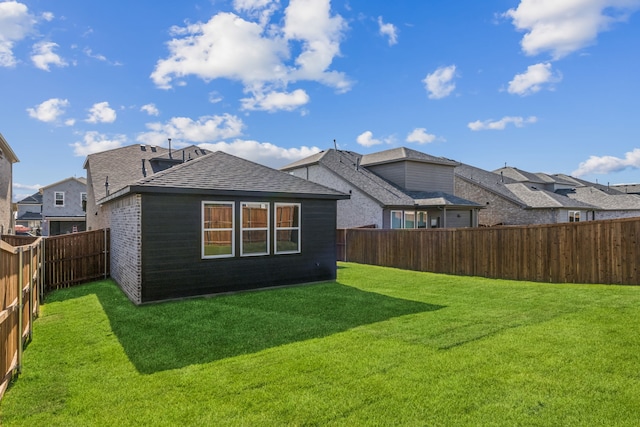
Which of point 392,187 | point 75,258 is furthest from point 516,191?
point 75,258

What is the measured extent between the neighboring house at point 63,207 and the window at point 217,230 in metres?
35.7

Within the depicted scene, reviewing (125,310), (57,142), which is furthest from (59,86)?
(125,310)

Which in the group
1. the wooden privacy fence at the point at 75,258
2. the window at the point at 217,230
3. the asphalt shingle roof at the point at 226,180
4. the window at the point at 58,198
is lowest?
the wooden privacy fence at the point at 75,258

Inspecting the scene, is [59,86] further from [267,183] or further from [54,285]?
[267,183]

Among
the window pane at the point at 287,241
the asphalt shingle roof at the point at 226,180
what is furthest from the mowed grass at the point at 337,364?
the asphalt shingle roof at the point at 226,180

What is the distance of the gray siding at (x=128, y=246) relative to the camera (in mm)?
8281

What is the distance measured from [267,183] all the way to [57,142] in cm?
1313

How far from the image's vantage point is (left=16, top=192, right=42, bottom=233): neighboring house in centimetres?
4781

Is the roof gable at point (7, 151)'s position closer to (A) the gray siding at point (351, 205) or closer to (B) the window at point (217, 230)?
(B) the window at point (217, 230)

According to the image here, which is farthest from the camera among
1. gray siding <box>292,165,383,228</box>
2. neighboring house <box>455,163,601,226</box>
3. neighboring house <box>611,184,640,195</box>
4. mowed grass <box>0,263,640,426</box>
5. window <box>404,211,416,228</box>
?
neighboring house <box>611,184,640,195</box>

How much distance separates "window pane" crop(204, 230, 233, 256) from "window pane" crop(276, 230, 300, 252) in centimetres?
→ 147

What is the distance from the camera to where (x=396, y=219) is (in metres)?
20.8

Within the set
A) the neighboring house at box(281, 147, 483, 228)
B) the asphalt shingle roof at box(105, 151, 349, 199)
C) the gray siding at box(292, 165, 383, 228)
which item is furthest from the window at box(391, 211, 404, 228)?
the asphalt shingle roof at box(105, 151, 349, 199)

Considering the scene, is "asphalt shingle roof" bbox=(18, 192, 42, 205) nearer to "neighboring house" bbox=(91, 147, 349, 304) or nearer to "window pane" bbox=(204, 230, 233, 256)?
"neighboring house" bbox=(91, 147, 349, 304)
